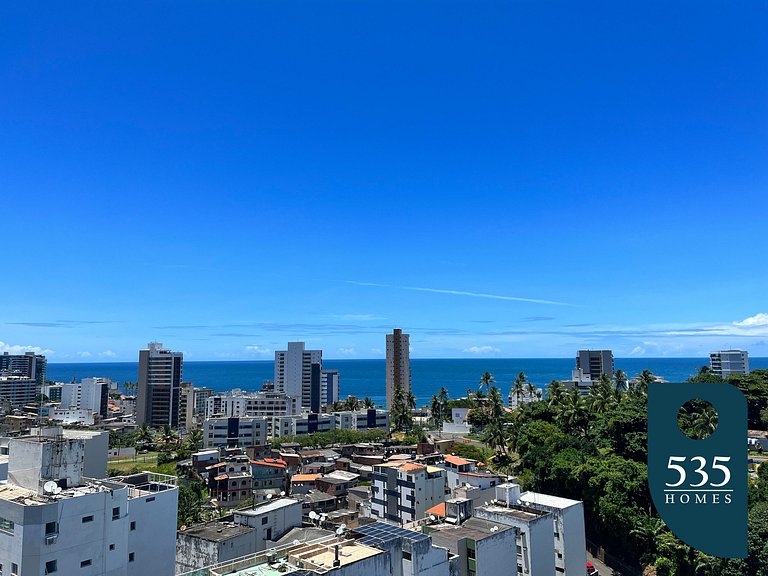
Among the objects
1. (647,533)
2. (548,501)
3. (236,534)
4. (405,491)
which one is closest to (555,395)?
(405,491)

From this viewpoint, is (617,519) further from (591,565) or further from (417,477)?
(417,477)

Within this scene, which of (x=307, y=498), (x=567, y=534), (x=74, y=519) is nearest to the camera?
(x=74, y=519)

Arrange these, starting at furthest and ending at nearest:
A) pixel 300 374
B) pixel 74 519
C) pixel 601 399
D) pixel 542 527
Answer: pixel 300 374 < pixel 601 399 < pixel 542 527 < pixel 74 519

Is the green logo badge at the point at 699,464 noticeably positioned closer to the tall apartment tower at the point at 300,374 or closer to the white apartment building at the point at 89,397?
the tall apartment tower at the point at 300,374

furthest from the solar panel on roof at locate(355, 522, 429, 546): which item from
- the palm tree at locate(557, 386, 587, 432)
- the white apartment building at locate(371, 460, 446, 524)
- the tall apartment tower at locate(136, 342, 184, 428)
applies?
the tall apartment tower at locate(136, 342, 184, 428)

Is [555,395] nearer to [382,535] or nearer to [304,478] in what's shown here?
[304,478]

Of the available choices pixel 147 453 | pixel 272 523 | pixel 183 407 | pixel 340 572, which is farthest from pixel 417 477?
pixel 183 407
